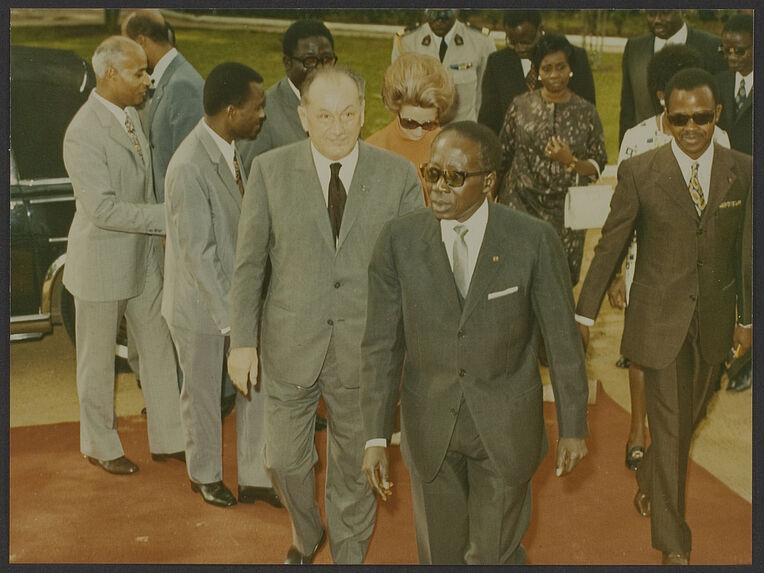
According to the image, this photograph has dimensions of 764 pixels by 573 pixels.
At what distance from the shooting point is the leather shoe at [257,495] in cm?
458

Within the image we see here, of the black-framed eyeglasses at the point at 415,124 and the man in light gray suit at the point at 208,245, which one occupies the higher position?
the black-framed eyeglasses at the point at 415,124

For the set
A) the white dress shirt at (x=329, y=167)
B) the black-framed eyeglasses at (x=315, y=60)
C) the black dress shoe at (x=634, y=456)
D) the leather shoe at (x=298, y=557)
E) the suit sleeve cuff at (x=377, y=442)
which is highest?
the black-framed eyeglasses at (x=315, y=60)

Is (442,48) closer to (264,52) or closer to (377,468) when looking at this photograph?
(264,52)

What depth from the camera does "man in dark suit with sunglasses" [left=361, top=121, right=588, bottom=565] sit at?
329cm

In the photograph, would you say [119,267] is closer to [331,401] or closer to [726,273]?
[331,401]

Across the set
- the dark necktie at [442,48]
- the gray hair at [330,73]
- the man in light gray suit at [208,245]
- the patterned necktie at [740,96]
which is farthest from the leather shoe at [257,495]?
the patterned necktie at [740,96]

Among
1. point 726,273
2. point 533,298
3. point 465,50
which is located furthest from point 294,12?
point 726,273

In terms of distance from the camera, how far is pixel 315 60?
4340 millimetres

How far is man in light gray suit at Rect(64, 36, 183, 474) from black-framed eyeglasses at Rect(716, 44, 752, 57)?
241cm

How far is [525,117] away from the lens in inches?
179

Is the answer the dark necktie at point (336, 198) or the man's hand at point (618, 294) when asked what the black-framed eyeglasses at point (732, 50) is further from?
the dark necktie at point (336, 198)

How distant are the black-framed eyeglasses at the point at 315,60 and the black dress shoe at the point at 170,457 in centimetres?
183

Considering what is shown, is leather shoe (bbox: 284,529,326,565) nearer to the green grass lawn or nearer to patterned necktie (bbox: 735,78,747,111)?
the green grass lawn

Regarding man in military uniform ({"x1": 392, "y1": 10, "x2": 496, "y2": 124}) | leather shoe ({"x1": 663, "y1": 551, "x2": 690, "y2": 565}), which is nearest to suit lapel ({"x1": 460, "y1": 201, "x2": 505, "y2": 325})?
man in military uniform ({"x1": 392, "y1": 10, "x2": 496, "y2": 124})
